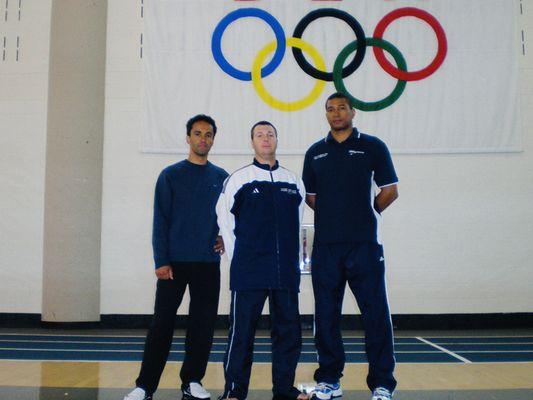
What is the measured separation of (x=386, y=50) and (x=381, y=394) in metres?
4.88

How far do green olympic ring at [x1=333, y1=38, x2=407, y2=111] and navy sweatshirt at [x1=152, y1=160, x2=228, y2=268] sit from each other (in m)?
3.91

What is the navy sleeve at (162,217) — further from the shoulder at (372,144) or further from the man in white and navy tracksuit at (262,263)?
the shoulder at (372,144)

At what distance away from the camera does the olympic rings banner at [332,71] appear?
6.20 metres

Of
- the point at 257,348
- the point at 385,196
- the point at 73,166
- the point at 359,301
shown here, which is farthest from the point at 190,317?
the point at 73,166

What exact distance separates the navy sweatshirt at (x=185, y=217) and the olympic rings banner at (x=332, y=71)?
3483 millimetres

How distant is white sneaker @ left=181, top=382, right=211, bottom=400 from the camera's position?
8.43 feet

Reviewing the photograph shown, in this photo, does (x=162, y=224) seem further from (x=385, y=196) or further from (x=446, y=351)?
(x=446, y=351)

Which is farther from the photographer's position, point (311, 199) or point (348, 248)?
point (311, 199)

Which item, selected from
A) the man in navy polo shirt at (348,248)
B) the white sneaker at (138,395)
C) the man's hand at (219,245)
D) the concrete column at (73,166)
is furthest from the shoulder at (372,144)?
the concrete column at (73,166)

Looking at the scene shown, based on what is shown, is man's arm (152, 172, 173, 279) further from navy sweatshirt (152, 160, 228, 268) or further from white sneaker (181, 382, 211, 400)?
white sneaker (181, 382, 211, 400)

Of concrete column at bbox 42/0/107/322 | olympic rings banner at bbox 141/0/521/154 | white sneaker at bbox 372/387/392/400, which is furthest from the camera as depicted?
olympic rings banner at bbox 141/0/521/154

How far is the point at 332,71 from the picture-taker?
626 cm

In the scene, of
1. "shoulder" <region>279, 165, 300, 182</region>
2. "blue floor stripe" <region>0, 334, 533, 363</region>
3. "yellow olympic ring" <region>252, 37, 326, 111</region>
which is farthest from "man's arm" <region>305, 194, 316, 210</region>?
"yellow olympic ring" <region>252, 37, 326, 111</region>

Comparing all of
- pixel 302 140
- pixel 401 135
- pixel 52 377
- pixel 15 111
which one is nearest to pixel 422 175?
pixel 401 135
